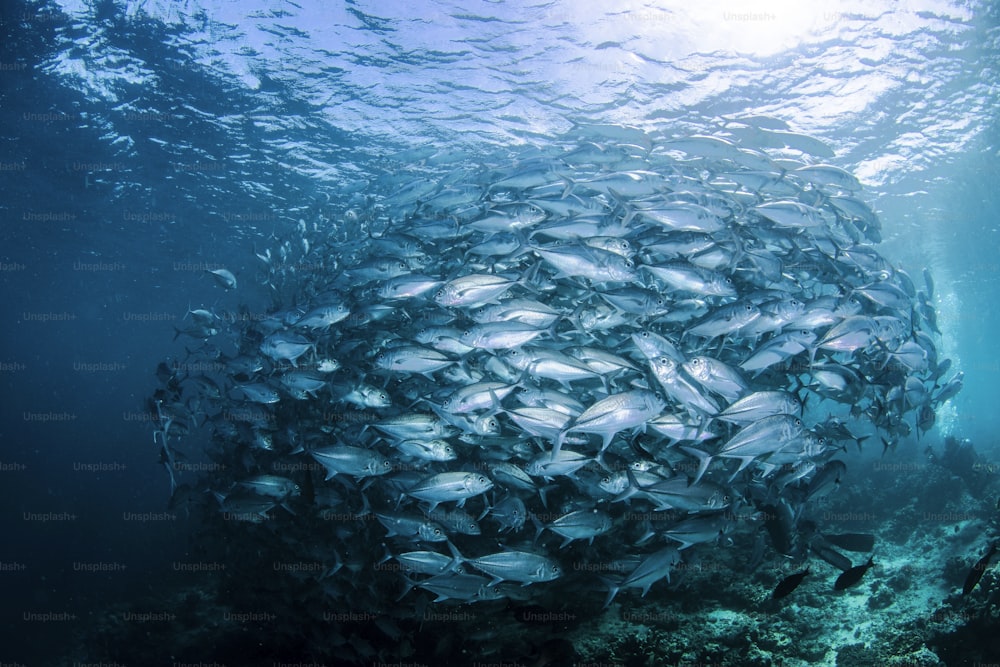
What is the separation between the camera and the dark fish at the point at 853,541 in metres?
6.61

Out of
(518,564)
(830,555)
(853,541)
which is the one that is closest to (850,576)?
(830,555)

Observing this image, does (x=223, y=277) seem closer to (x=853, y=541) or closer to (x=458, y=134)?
(x=458, y=134)

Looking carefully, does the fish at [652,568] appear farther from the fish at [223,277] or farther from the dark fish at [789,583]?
the fish at [223,277]

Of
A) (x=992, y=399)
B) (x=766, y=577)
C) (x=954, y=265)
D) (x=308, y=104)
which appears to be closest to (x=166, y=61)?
(x=308, y=104)

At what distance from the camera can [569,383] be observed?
651cm

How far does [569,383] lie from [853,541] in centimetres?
450

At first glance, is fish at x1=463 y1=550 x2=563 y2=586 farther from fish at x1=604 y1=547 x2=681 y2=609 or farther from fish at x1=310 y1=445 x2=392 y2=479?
fish at x1=310 y1=445 x2=392 y2=479

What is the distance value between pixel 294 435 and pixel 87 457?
66.7 meters

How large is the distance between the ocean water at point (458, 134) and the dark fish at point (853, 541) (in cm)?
161

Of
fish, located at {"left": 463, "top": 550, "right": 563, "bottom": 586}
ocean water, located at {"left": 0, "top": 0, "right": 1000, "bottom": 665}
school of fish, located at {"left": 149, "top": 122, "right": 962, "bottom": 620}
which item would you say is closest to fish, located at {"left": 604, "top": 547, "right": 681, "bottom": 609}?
school of fish, located at {"left": 149, "top": 122, "right": 962, "bottom": 620}

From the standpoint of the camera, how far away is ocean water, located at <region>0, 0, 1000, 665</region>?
8.11m

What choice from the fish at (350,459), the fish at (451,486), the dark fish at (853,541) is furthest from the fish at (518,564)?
the dark fish at (853,541)

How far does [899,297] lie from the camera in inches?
254

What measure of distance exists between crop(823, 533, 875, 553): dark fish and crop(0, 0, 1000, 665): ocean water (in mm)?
1608
